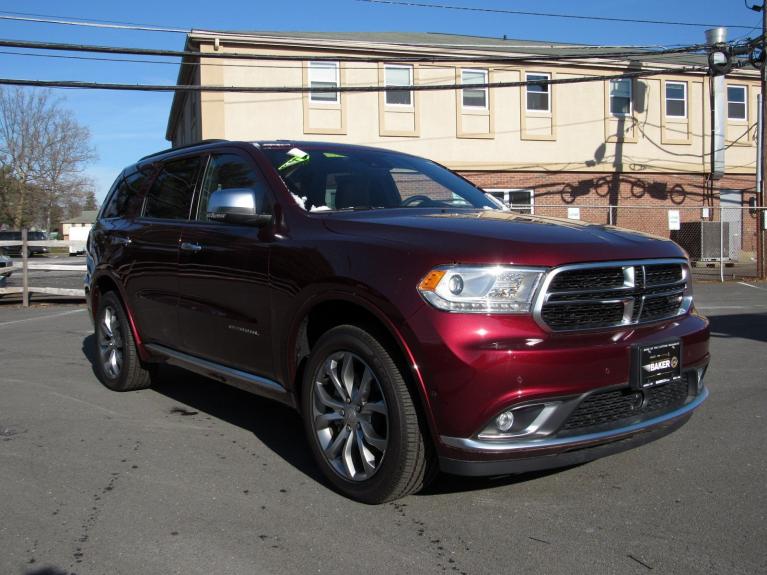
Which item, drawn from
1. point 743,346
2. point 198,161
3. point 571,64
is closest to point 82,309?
point 198,161

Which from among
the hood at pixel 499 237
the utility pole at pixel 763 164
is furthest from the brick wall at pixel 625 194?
the hood at pixel 499 237

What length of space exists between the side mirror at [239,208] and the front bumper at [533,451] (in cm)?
172

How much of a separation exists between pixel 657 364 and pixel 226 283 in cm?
247

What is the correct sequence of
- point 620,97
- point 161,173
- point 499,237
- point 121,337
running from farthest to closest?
point 620,97, point 121,337, point 161,173, point 499,237

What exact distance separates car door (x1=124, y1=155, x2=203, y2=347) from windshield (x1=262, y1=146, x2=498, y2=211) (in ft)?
3.34

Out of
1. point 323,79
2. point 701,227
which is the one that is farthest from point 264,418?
point 701,227

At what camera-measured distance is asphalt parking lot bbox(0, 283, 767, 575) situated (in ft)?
9.59

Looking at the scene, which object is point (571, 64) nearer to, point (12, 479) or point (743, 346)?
point (743, 346)

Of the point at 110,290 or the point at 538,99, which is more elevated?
the point at 538,99

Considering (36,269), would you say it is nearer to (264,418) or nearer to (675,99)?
(264,418)

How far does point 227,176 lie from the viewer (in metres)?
4.61

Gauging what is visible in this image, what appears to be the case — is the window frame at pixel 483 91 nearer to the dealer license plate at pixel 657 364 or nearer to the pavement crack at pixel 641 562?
the dealer license plate at pixel 657 364

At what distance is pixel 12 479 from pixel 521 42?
24.7 m

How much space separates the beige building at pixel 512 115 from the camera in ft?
67.8
